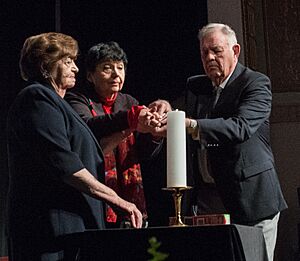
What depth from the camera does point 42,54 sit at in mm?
1851

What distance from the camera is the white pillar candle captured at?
1.59 meters

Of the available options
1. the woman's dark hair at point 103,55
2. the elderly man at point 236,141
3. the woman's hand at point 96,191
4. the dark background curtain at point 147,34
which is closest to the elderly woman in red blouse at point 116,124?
the woman's dark hair at point 103,55

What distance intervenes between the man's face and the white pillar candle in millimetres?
736

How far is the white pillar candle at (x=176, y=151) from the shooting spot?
1587 mm

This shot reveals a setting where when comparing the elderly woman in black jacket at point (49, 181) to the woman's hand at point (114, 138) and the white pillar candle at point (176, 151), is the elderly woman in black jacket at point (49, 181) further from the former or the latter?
the woman's hand at point (114, 138)

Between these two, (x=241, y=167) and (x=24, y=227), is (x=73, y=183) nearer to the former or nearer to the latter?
(x=24, y=227)

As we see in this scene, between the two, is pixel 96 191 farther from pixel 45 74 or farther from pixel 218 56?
pixel 218 56

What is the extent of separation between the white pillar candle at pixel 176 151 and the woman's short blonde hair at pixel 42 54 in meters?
0.45

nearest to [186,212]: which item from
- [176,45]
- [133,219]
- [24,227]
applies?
[133,219]

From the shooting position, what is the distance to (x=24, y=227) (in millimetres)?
1632

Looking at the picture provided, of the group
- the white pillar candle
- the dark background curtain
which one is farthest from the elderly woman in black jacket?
the dark background curtain

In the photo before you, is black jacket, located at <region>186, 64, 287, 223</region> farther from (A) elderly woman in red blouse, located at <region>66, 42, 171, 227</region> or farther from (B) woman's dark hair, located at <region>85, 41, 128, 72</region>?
(B) woman's dark hair, located at <region>85, 41, 128, 72</region>

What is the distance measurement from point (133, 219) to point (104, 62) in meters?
0.86

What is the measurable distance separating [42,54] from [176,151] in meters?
0.55
